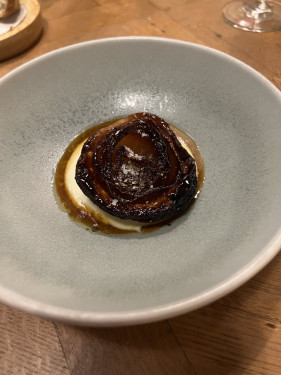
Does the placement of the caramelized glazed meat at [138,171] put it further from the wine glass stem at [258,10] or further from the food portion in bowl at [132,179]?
the wine glass stem at [258,10]

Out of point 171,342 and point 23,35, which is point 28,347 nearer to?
point 171,342

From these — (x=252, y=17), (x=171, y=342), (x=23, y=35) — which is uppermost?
(x=23, y=35)

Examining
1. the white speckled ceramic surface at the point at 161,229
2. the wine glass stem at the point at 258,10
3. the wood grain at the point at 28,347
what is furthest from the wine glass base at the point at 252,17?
the wood grain at the point at 28,347

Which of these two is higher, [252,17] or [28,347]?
[252,17]

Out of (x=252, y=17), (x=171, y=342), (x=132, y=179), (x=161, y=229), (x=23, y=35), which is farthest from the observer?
(x=252, y=17)

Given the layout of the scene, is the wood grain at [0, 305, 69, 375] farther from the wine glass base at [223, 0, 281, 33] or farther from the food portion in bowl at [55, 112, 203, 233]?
the wine glass base at [223, 0, 281, 33]

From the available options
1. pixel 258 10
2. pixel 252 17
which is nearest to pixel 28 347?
pixel 252 17

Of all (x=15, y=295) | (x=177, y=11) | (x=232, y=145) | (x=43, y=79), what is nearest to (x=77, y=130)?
(x=43, y=79)
